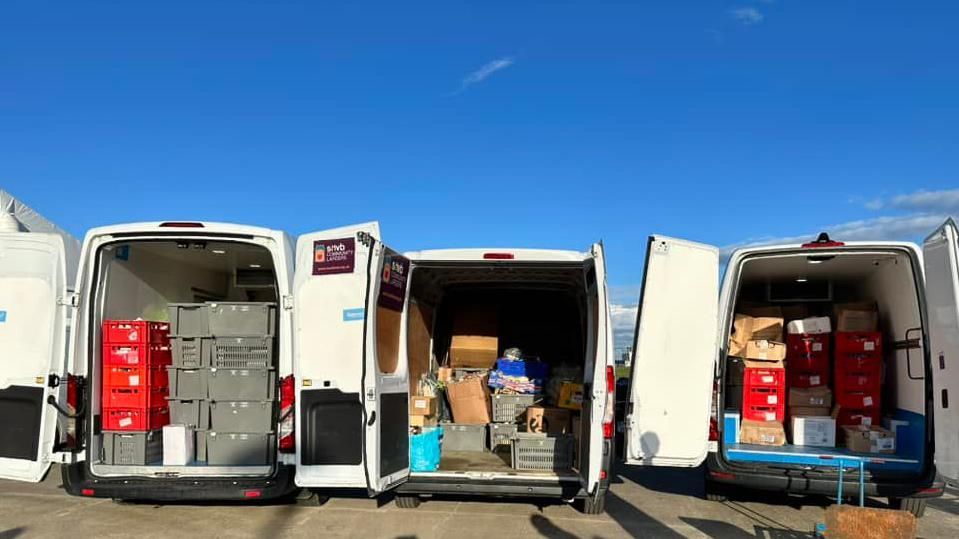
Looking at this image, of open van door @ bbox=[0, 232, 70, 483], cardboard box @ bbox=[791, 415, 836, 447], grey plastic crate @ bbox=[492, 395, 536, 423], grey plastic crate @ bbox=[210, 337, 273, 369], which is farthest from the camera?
grey plastic crate @ bbox=[492, 395, 536, 423]

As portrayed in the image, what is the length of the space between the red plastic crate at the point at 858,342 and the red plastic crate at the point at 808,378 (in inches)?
16.1

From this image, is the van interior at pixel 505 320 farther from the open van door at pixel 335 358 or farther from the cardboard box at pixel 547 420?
the open van door at pixel 335 358

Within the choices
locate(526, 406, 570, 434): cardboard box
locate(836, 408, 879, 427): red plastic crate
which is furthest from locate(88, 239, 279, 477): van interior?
locate(836, 408, 879, 427): red plastic crate

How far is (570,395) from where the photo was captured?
7102 millimetres

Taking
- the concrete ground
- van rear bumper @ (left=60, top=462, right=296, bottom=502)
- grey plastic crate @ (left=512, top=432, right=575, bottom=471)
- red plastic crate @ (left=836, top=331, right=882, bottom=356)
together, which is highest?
red plastic crate @ (left=836, top=331, right=882, bottom=356)

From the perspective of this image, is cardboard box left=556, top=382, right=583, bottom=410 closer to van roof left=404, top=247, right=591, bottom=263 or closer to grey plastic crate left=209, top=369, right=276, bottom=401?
van roof left=404, top=247, right=591, bottom=263

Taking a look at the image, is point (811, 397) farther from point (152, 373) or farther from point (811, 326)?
point (152, 373)

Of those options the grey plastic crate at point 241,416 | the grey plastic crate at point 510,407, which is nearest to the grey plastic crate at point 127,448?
the grey plastic crate at point 241,416

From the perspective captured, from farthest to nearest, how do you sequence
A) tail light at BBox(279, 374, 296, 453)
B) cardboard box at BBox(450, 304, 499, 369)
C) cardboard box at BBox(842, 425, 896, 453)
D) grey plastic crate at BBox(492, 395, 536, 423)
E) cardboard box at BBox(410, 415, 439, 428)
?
cardboard box at BBox(450, 304, 499, 369) → grey plastic crate at BBox(492, 395, 536, 423) → cardboard box at BBox(410, 415, 439, 428) → cardboard box at BBox(842, 425, 896, 453) → tail light at BBox(279, 374, 296, 453)

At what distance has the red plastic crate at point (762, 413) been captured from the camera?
7285mm

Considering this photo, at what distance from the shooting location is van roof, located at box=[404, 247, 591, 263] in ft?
18.6

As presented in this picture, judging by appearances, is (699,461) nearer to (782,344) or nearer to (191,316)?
(782,344)

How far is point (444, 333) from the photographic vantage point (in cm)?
854

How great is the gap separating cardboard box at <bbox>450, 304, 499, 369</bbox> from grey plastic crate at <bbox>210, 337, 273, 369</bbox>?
268 cm
